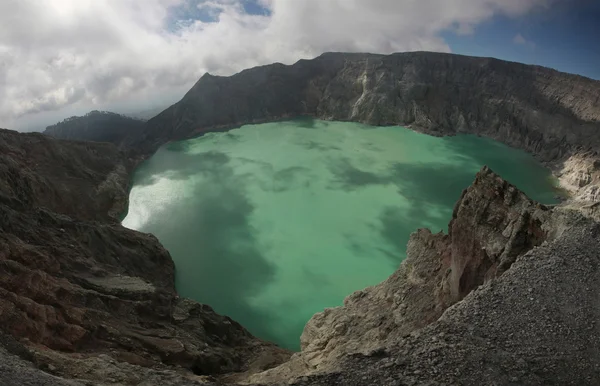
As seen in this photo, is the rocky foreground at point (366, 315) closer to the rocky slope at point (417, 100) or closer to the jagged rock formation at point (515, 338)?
the jagged rock formation at point (515, 338)

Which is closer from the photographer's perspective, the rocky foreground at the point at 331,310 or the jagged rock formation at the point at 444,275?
the rocky foreground at the point at 331,310

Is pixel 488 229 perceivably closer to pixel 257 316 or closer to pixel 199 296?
pixel 257 316

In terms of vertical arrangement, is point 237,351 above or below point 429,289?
below

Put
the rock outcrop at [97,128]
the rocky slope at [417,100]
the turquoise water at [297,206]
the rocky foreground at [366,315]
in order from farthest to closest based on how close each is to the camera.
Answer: the rock outcrop at [97,128], the rocky slope at [417,100], the turquoise water at [297,206], the rocky foreground at [366,315]

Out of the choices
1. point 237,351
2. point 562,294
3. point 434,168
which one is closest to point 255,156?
point 434,168

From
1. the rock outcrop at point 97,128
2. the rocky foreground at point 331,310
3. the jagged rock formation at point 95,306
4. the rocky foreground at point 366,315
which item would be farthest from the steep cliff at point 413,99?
the jagged rock formation at point 95,306

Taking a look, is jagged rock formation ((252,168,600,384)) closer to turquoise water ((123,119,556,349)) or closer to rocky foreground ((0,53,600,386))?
rocky foreground ((0,53,600,386))

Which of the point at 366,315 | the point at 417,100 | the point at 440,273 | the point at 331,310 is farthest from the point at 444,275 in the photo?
the point at 417,100

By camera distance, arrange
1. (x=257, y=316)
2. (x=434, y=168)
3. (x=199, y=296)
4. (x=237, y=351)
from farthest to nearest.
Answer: (x=434, y=168), (x=199, y=296), (x=257, y=316), (x=237, y=351)
